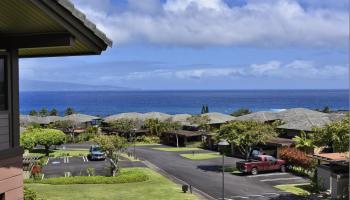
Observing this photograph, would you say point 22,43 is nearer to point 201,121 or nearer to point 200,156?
point 200,156

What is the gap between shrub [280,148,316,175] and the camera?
41469 mm

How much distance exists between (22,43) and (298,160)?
3775 centimetres

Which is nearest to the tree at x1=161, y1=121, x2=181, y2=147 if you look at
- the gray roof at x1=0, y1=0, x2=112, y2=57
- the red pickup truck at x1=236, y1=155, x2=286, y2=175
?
the red pickup truck at x1=236, y1=155, x2=286, y2=175

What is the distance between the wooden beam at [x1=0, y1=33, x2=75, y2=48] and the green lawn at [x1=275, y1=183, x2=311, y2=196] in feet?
95.4

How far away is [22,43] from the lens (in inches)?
299

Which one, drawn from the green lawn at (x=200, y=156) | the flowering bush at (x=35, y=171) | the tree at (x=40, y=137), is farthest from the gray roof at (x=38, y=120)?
the flowering bush at (x=35, y=171)

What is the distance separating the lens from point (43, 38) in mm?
7312

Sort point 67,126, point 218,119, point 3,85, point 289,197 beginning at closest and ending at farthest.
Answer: point 3,85
point 289,197
point 218,119
point 67,126

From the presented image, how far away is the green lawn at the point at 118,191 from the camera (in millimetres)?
32031

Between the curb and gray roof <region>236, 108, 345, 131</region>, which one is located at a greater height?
gray roof <region>236, 108, 345, 131</region>

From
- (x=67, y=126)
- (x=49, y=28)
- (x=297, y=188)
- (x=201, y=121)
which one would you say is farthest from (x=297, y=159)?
(x=67, y=126)

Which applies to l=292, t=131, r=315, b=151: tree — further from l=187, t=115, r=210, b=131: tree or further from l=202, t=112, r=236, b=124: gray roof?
l=202, t=112, r=236, b=124: gray roof

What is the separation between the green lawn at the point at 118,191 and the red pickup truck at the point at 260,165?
287 inches

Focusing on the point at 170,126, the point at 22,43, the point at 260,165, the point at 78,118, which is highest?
the point at 22,43
